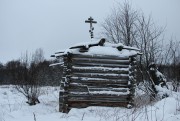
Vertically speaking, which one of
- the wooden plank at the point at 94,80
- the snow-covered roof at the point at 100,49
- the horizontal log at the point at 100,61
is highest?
the snow-covered roof at the point at 100,49

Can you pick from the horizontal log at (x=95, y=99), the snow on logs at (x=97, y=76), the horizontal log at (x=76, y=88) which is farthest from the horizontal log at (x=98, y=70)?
the horizontal log at (x=95, y=99)

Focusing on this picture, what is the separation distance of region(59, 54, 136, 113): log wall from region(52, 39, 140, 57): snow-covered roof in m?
0.17

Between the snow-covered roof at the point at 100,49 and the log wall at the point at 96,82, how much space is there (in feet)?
0.56

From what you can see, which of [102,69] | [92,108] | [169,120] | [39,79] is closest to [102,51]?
[102,69]

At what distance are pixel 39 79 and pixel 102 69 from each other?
386cm

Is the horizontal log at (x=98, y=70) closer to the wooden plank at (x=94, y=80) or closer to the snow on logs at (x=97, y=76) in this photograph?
the snow on logs at (x=97, y=76)

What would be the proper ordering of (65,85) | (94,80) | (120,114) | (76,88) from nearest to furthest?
(120,114) < (65,85) < (76,88) < (94,80)

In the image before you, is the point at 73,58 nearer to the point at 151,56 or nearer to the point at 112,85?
the point at 112,85

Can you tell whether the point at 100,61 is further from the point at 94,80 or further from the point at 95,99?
the point at 95,99

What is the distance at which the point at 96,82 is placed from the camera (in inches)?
443

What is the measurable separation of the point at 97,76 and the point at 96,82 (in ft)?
0.82

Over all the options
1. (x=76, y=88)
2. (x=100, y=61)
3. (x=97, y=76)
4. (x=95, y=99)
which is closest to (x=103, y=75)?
(x=97, y=76)

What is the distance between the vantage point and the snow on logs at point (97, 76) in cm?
1106

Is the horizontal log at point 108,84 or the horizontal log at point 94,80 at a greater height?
the horizontal log at point 94,80
